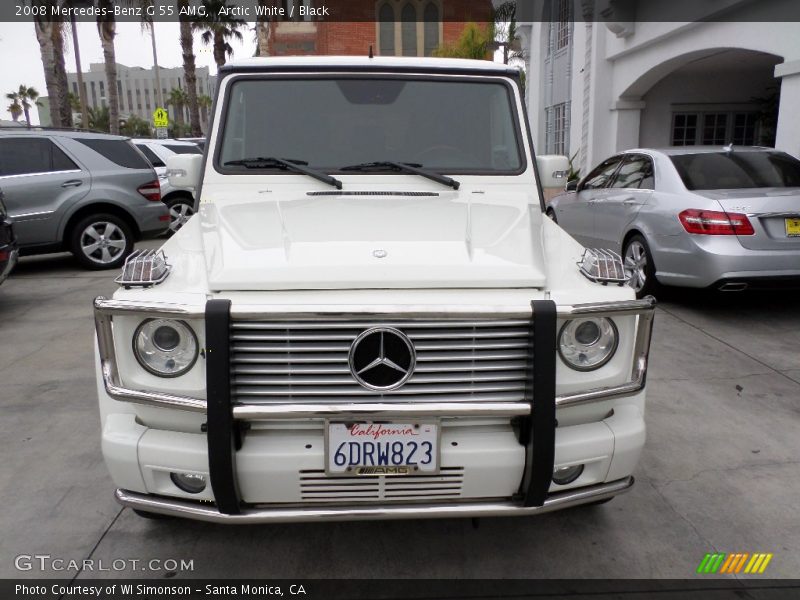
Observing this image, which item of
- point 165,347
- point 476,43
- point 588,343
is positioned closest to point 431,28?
point 476,43

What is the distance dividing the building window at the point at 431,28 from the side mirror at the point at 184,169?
Result: 4470cm

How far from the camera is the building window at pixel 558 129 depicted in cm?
1823

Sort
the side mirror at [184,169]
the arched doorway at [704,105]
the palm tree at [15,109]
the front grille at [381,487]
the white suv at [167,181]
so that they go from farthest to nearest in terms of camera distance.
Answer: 1. the palm tree at [15,109]
2. the arched doorway at [704,105]
3. the white suv at [167,181]
4. the side mirror at [184,169]
5. the front grille at [381,487]

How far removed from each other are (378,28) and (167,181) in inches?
1548

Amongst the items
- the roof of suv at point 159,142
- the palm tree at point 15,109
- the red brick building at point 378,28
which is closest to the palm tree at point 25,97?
the palm tree at point 15,109

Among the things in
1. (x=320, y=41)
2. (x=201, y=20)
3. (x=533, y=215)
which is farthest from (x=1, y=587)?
(x=320, y=41)

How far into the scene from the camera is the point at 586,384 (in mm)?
2398

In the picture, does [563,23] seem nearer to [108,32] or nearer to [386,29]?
[108,32]

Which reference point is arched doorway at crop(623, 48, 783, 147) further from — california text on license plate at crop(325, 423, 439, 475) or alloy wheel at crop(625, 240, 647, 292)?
california text on license plate at crop(325, 423, 439, 475)

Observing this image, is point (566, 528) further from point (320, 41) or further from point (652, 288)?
point (320, 41)

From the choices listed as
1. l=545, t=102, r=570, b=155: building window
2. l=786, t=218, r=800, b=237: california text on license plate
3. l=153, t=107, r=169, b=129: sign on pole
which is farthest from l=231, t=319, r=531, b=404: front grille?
l=153, t=107, r=169, b=129: sign on pole

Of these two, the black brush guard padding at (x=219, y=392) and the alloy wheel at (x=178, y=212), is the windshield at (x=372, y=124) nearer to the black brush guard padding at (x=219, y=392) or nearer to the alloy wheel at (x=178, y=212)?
the black brush guard padding at (x=219, y=392)

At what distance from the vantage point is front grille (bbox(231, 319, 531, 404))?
2.22 metres

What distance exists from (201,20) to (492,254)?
29.7 metres
